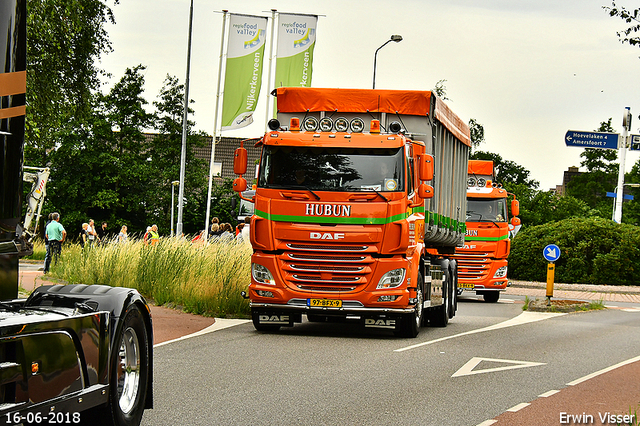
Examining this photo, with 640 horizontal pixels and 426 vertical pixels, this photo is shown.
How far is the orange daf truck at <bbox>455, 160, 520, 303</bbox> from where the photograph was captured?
79.1 ft

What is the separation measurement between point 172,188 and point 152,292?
4548 centimetres

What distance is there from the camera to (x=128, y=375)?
572 cm

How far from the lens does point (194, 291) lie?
52.6 feet

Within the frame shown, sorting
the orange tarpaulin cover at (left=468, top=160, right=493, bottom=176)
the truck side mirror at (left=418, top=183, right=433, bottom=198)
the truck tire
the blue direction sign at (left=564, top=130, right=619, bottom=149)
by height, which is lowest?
the truck tire

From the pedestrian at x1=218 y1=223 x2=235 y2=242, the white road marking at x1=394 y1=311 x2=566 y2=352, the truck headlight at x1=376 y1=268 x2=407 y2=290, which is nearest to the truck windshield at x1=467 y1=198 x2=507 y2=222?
the white road marking at x1=394 y1=311 x2=566 y2=352

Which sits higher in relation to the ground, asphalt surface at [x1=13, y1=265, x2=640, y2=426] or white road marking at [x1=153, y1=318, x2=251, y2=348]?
asphalt surface at [x1=13, y1=265, x2=640, y2=426]

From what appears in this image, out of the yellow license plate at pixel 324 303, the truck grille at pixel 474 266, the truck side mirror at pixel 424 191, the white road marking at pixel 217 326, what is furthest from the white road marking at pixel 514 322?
the truck grille at pixel 474 266

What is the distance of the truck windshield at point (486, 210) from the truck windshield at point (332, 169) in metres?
11.7

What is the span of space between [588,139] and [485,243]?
9360 mm

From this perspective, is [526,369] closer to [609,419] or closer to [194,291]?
[609,419]

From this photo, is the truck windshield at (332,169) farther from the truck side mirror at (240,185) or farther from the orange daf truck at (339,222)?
the truck side mirror at (240,185)

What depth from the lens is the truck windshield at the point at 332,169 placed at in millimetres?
12844

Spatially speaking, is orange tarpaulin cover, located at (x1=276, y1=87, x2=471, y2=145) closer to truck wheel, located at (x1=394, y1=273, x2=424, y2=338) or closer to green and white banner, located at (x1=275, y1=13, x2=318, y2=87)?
truck wheel, located at (x1=394, y1=273, x2=424, y2=338)

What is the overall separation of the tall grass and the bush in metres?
19.3
